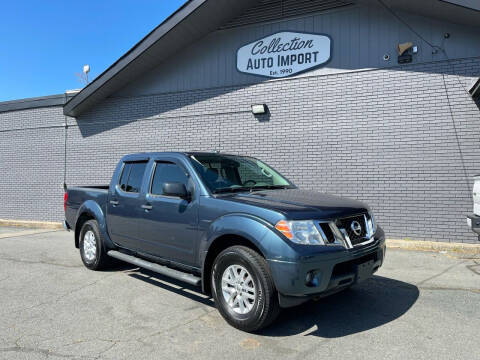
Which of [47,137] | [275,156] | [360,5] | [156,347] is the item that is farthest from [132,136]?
[156,347]

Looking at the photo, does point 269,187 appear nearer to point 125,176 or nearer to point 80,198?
point 125,176

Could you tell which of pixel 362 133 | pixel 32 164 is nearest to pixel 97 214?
pixel 362 133

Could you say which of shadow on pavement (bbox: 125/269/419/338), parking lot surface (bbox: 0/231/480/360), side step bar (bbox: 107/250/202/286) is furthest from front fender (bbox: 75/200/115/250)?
shadow on pavement (bbox: 125/269/419/338)

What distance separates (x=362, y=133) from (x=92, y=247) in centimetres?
594

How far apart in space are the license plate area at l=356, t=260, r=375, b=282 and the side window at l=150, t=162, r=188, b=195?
7.22ft

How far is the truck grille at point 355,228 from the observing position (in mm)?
3565

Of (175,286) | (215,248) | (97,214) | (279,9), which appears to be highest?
(279,9)

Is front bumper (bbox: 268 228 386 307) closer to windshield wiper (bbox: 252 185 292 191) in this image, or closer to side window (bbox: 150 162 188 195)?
windshield wiper (bbox: 252 185 292 191)

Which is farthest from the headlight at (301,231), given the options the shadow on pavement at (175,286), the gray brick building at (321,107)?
the gray brick building at (321,107)

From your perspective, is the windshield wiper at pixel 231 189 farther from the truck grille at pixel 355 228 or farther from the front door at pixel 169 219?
the truck grille at pixel 355 228

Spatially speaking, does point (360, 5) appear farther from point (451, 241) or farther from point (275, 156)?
point (451, 241)

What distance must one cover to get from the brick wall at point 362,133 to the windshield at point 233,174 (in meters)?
3.65

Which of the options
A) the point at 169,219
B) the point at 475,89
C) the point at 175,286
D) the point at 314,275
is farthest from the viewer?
the point at 475,89

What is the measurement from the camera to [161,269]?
436 centimetres
